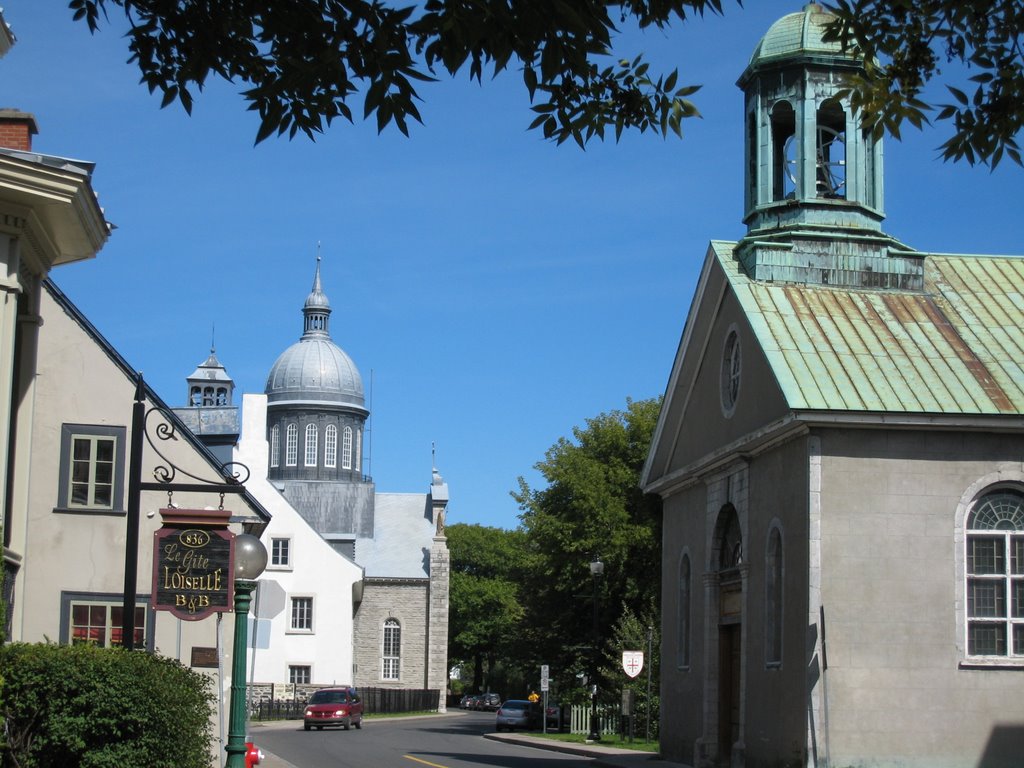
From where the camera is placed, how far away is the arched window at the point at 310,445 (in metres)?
84.4

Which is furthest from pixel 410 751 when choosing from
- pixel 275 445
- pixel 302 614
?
pixel 275 445

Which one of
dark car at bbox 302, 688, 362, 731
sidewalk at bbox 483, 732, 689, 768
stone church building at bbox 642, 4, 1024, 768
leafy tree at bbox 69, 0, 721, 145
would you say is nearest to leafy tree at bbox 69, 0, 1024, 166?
leafy tree at bbox 69, 0, 721, 145

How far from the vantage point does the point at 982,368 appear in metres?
24.4

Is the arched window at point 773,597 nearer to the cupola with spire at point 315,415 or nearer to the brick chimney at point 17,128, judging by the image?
the brick chimney at point 17,128

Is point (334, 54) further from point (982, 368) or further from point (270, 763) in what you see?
point (270, 763)

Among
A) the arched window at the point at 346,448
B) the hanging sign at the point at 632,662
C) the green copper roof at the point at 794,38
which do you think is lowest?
the hanging sign at the point at 632,662

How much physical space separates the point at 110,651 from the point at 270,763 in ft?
52.4

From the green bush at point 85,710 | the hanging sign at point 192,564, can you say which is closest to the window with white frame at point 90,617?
the hanging sign at point 192,564

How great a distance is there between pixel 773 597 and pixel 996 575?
3.76 meters

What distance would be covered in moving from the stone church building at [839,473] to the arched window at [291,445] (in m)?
56.2

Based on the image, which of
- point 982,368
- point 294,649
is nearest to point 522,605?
point 294,649

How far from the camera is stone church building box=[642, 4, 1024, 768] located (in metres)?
22.4

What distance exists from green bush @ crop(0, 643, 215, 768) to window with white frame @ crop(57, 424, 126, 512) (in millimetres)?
11073

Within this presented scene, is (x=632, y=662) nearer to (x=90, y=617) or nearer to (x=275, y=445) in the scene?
(x=90, y=617)
